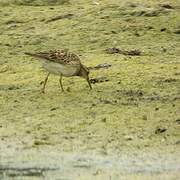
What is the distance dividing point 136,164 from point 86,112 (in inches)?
88.4

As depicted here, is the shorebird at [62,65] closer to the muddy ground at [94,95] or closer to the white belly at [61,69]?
the white belly at [61,69]

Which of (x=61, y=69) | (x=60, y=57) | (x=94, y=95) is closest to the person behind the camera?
(x=94, y=95)

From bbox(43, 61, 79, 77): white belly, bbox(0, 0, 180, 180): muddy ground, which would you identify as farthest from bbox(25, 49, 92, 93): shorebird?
bbox(0, 0, 180, 180): muddy ground

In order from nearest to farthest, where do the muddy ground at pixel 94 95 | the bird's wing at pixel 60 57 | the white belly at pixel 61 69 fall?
the muddy ground at pixel 94 95, the white belly at pixel 61 69, the bird's wing at pixel 60 57

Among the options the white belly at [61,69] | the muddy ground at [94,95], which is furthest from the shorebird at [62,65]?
the muddy ground at [94,95]

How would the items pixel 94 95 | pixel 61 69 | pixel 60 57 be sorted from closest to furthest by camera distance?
pixel 94 95 < pixel 61 69 < pixel 60 57

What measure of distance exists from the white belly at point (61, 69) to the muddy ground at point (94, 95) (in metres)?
0.26

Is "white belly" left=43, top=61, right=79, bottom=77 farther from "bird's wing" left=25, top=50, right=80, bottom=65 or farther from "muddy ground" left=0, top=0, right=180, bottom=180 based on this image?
"muddy ground" left=0, top=0, right=180, bottom=180

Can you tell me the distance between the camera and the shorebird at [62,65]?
43.9 feet

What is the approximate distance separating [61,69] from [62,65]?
8 centimetres

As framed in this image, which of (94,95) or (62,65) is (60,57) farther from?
(94,95)

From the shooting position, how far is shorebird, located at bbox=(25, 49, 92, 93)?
1337 cm

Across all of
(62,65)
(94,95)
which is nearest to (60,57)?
(62,65)

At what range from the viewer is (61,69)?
43.9 feet
